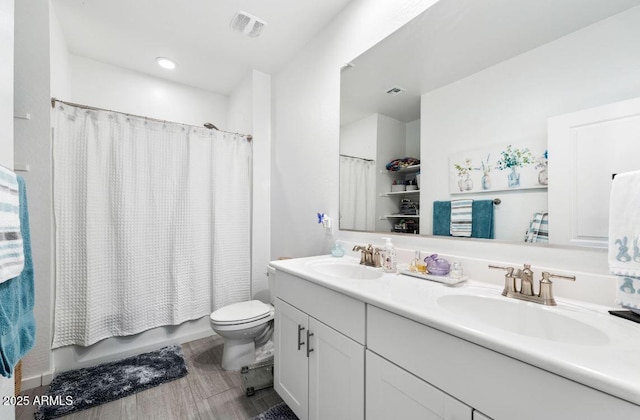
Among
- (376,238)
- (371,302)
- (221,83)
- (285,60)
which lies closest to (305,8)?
(285,60)

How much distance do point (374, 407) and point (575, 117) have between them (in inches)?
46.7

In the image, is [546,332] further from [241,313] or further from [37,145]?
[37,145]

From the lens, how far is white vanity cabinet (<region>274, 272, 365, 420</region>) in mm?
943

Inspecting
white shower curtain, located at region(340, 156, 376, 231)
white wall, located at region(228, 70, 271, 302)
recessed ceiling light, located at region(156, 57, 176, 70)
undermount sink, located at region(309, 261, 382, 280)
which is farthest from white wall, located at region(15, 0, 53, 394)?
white shower curtain, located at region(340, 156, 376, 231)

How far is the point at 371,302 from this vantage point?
86cm

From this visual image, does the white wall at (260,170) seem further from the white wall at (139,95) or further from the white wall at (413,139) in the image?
the white wall at (413,139)

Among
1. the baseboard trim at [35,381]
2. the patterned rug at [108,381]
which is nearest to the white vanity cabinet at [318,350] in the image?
the patterned rug at [108,381]

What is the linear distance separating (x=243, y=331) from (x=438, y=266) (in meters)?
1.36

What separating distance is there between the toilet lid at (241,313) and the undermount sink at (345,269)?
0.69 metres

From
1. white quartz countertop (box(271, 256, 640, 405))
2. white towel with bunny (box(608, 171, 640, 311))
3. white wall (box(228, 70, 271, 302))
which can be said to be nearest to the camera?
white quartz countertop (box(271, 256, 640, 405))

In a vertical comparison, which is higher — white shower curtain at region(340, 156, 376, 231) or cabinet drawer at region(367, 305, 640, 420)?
white shower curtain at region(340, 156, 376, 231)

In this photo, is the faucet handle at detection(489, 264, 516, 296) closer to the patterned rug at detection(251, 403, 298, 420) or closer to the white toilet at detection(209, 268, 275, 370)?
the patterned rug at detection(251, 403, 298, 420)

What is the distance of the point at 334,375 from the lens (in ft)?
3.38

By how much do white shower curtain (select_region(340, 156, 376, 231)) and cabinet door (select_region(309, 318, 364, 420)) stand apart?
0.74 m
